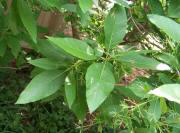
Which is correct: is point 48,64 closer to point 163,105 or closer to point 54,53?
point 54,53

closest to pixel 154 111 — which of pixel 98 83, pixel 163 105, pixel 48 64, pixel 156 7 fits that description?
pixel 163 105

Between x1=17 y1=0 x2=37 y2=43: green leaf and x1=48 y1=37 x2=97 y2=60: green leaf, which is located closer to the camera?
x1=48 y1=37 x2=97 y2=60: green leaf

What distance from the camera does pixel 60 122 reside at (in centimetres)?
317

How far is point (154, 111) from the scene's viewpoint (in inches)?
44.6

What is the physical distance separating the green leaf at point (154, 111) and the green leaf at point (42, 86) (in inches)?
14.4

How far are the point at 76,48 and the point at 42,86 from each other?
20 cm

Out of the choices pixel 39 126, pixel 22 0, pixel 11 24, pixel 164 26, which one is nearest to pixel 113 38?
pixel 164 26

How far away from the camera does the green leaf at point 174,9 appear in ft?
4.66

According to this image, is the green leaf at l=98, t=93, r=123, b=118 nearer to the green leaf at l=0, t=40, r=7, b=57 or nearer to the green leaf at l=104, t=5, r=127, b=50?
the green leaf at l=104, t=5, r=127, b=50

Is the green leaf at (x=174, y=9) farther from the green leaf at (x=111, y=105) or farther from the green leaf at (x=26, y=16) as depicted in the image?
the green leaf at (x=26, y=16)

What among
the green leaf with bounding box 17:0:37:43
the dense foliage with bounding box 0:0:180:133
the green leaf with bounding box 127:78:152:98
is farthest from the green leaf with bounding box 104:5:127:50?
the green leaf with bounding box 17:0:37:43

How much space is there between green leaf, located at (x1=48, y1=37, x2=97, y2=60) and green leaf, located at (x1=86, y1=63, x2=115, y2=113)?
0.04 metres

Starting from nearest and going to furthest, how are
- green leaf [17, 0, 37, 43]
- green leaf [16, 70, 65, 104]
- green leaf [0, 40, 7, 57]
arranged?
green leaf [16, 70, 65, 104], green leaf [17, 0, 37, 43], green leaf [0, 40, 7, 57]

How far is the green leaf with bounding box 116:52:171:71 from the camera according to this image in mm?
1233
